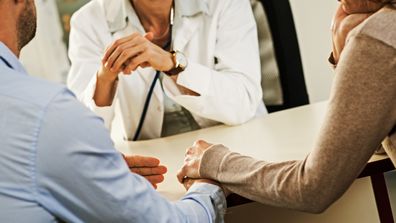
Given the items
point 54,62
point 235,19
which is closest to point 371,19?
point 235,19

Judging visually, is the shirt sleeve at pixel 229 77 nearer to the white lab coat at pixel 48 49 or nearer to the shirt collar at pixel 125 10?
the shirt collar at pixel 125 10

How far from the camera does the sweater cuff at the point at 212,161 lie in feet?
3.74

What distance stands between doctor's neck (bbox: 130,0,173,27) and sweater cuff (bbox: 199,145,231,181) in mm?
844

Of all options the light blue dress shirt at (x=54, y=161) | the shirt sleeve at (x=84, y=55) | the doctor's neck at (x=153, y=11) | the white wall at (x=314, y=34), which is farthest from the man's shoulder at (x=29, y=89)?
the white wall at (x=314, y=34)

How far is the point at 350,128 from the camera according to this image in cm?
89

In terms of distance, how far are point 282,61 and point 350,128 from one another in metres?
1.25

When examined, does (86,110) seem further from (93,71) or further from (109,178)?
(93,71)

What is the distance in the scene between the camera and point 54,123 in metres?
0.76

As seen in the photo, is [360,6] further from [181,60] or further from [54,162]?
[181,60]

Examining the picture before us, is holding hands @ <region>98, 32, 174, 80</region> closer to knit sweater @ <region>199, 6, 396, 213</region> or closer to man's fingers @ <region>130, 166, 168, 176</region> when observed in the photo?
man's fingers @ <region>130, 166, 168, 176</region>

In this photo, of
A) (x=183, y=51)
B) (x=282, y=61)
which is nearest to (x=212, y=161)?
(x=183, y=51)

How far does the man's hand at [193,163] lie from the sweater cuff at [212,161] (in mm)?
16

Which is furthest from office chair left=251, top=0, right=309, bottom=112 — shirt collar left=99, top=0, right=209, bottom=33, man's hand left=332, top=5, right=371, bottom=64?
man's hand left=332, top=5, right=371, bottom=64

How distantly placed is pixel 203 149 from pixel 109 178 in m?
0.42
